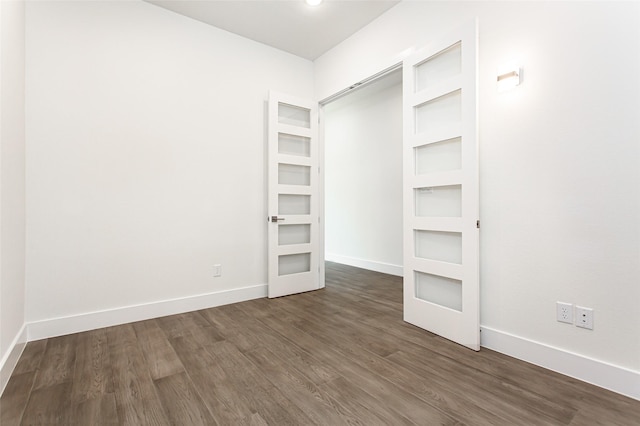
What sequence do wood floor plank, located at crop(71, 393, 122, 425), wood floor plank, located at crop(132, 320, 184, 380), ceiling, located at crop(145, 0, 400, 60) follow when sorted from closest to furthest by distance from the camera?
wood floor plank, located at crop(71, 393, 122, 425) → wood floor plank, located at crop(132, 320, 184, 380) → ceiling, located at crop(145, 0, 400, 60)

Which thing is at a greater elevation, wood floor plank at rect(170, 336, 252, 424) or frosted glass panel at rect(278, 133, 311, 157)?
frosted glass panel at rect(278, 133, 311, 157)

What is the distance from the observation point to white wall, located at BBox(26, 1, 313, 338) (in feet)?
7.99

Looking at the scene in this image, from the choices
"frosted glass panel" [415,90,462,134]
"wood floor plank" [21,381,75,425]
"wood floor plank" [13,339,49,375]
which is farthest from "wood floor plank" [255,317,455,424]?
"frosted glass panel" [415,90,462,134]

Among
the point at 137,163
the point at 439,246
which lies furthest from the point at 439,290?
the point at 137,163

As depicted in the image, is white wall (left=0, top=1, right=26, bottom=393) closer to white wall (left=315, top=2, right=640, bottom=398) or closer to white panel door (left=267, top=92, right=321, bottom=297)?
white panel door (left=267, top=92, right=321, bottom=297)

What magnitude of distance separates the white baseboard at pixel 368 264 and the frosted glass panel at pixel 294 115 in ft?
8.41

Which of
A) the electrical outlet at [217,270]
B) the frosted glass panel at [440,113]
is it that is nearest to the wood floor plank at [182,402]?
the electrical outlet at [217,270]

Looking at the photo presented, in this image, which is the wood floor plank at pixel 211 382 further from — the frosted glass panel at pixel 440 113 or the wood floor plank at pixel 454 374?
the frosted glass panel at pixel 440 113

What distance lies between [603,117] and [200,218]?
11.0 feet

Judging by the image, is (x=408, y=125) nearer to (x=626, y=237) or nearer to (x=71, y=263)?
(x=626, y=237)

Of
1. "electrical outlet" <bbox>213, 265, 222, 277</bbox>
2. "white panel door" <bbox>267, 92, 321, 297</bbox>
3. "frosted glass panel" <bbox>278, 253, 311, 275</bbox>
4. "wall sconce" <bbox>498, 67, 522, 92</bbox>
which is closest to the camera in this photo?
"wall sconce" <bbox>498, 67, 522, 92</bbox>

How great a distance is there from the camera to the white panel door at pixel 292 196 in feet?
11.5

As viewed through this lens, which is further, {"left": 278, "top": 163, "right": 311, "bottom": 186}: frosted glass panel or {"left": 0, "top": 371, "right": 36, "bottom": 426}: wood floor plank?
{"left": 278, "top": 163, "right": 311, "bottom": 186}: frosted glass panel

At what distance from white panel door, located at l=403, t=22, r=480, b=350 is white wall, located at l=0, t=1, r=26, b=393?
2908mm
